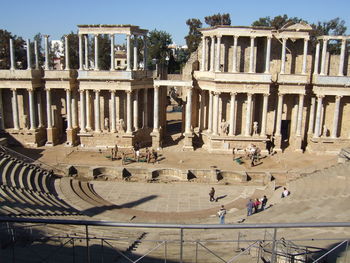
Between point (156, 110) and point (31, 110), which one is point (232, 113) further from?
point (31, 110)

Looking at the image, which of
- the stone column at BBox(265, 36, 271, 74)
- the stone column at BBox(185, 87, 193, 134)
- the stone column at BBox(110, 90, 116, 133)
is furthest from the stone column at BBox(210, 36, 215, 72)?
the stone column at BBox(110, 90, 116, 133)

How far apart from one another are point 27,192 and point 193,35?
61.6m

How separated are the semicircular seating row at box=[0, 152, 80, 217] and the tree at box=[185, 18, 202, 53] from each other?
180 ft

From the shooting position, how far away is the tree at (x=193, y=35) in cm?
7450

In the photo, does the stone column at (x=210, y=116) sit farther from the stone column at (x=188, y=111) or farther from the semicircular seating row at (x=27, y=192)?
the semicircular seating row at (x=27, y=192)

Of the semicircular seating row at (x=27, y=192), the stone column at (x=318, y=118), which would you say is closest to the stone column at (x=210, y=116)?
the stone column at (x=318, y=118)

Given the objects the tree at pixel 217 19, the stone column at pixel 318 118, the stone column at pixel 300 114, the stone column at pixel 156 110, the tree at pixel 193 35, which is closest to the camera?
the stone column at pixel 318 118

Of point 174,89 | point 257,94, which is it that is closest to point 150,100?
point 257,94

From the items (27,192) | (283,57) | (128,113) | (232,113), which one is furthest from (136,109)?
(27,192)

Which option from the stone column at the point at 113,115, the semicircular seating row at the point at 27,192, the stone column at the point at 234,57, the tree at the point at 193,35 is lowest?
the semicircular seating row at the point at 27,192

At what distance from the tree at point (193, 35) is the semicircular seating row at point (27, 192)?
5496 cm

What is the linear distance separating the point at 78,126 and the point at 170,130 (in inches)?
433

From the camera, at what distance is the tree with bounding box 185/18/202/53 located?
74500mm

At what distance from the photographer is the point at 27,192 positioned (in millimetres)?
19969
